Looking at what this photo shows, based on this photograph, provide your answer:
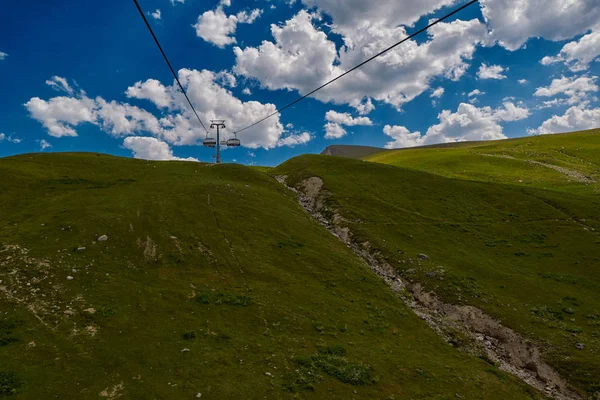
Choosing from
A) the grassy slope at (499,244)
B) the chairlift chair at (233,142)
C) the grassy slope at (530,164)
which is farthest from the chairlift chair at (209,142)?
the grassy slope at (530,164)

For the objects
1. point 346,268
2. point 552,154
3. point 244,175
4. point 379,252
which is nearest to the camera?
point 346,268

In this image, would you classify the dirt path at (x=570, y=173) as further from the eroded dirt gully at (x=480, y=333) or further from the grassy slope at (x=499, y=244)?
the eroded dirt gully at (x=480, y=333)

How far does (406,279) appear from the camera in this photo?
3622 centimetres

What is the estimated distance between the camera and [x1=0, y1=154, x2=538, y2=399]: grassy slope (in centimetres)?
1620

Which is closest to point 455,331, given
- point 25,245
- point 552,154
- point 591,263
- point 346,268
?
point 346,268

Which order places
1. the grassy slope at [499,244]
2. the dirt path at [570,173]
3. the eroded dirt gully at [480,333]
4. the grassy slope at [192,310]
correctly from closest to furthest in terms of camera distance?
the grassy slope at [192,310], the eroded dirt gully at [480,333], the grassy slope at [499,244], the dirt path at [570,173]

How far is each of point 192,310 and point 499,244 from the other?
42138 mm

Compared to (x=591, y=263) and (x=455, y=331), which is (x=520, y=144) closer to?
(x=591, y=263)

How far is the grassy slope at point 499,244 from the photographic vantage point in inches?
1101

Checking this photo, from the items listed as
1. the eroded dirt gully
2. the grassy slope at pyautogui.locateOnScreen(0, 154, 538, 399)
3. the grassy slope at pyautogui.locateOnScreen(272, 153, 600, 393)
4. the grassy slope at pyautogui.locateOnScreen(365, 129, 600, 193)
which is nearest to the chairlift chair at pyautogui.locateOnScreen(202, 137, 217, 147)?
the grassy slope at pyautogui.locateOnScreen(272, 153, 600, 393)

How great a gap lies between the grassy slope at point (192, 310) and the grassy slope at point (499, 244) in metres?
7.25

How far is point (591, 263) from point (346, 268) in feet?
97.3

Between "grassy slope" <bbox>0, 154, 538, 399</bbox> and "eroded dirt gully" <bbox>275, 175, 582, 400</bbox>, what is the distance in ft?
6.91

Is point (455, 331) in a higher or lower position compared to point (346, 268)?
lower
